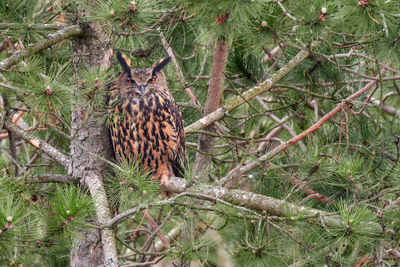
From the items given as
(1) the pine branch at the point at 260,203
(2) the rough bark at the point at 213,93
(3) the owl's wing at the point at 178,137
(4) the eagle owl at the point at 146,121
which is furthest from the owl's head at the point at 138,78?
(1) the pine branch at the point at 260,203

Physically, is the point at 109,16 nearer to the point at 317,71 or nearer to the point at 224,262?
the point at 224,262

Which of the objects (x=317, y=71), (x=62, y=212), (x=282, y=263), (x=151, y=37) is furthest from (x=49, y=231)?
(x=317, y=71)

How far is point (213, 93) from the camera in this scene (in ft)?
11.5

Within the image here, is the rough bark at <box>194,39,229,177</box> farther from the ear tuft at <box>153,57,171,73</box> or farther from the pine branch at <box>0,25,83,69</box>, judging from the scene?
the pine branch at <box>0,25,83,69</box>

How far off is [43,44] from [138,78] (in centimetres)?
76

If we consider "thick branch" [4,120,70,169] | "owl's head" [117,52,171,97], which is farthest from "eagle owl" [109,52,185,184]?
"thick branch" [4,120,70,169]

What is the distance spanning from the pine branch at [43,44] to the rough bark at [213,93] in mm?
791

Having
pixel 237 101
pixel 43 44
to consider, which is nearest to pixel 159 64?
pixel 237 101

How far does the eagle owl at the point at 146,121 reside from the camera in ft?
11.5

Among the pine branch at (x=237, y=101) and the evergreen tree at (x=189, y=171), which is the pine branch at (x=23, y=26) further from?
→ the pine branch at (x=237, y=101)

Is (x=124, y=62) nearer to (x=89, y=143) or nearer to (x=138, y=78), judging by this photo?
(x=138, y=78)

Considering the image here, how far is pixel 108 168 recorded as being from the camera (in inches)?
127

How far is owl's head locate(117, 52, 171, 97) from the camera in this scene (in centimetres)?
350

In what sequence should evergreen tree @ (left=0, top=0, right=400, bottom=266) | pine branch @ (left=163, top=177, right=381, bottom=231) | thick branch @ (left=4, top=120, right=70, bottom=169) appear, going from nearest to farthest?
evergreen tree @ (left=0, top=0, right=400, bottom=266)
pine branch @ (left=163, top=177, right=381, bottom=231)
thick branch @ (left=4, top=120, right=70, bottom=169)
